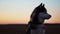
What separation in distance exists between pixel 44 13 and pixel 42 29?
0.14 m

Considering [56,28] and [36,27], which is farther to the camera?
[56,28]

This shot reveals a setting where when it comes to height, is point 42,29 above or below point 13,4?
below

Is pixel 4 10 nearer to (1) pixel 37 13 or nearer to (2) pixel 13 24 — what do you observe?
(2) pixel 13 24

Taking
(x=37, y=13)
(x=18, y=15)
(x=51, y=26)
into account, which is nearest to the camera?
(x=37, y=13)

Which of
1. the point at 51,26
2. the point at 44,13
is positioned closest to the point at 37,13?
the point at 44,13

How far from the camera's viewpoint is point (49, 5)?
1854mm

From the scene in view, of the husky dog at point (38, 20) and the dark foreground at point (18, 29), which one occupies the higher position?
the husky dog at point (38, 20)

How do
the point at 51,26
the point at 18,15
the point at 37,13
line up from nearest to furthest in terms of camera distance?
the point at 37,13, the point at 18,15, the point at 51,26

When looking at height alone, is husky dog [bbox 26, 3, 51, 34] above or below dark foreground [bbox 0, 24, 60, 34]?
above

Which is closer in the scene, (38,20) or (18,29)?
(38,20)

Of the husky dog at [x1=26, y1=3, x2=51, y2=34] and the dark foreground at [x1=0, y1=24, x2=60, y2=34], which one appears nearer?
the husky dog at [x1=26, y1=3, x2=51, y2=34]

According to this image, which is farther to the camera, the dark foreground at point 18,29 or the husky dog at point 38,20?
the dark foreground at point 18,29

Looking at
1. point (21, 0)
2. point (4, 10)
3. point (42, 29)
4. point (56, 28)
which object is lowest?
point (56, 28)

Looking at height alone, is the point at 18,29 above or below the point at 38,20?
below
